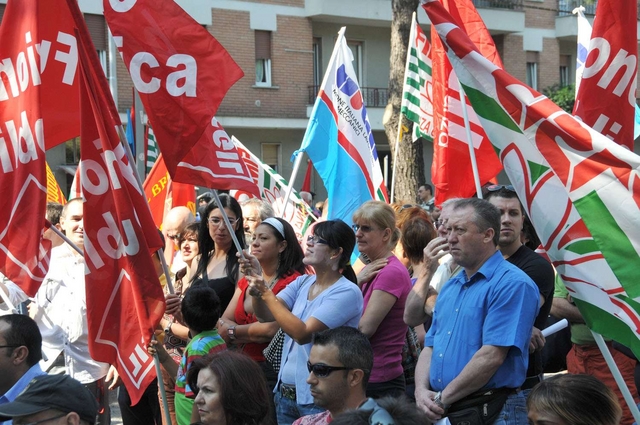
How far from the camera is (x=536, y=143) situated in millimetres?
4359

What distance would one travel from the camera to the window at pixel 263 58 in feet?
87.6

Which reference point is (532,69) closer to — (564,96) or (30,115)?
(564,96)

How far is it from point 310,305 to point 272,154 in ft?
74.8

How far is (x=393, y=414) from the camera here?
2.98 metres

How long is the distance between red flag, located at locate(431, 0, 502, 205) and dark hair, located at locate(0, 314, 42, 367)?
3421 mm

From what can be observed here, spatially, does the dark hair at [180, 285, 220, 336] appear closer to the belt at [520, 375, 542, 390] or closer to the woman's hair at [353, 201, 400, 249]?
the woman's hair at [353, 201, 400, 249]

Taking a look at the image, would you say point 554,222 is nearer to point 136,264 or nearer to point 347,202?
point 136,264

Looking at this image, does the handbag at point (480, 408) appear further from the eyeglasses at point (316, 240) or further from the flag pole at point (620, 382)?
the eyeglasses at point (316, 240)

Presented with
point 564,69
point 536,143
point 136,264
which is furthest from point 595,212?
point 564,69

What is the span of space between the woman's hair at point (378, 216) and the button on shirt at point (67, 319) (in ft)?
6.84

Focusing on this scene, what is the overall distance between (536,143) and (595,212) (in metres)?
0.46

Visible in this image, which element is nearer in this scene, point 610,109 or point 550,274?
point 550,274

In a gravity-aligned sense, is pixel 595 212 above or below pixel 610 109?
below

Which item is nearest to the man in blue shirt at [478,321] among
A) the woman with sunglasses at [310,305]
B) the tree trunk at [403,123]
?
the woman with sunglasses at [310,305]
